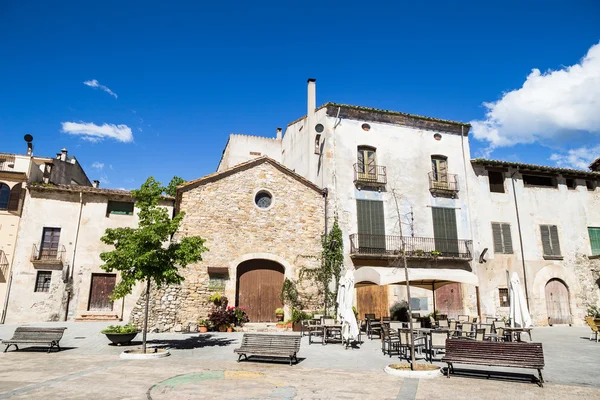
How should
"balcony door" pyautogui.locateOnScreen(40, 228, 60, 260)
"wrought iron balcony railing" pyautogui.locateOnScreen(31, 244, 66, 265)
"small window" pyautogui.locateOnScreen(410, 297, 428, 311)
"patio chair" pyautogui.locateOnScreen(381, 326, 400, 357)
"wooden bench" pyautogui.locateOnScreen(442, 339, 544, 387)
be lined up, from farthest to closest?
"balcony door" pyautogui.locateOnScreen(40, 228, 60, 260), "wrought iron balcony railing" pyautogui.locateOnScreen(31, 244, 66, 265), "small window" pyautogui.locateOnScreen(410, 297, 428, 311), "patio chair" pyautogui.locateOnScreen(381, 326, 400, 357), "wooden bench" pyautogui.locateOnScreen(442, 339, 544, 387)

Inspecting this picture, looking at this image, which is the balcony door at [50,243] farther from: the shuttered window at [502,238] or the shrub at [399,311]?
the shuttered window at [502,238]

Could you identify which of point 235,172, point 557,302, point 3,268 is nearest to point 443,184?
point 557,302

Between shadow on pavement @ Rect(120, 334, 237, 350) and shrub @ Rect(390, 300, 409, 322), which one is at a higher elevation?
shrub @ Rect(390, 300, 409, 322)

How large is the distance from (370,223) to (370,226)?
156mm

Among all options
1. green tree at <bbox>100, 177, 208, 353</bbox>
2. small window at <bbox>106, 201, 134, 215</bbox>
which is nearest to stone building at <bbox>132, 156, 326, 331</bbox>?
green tree at <bbox>100, 177, 208, 353</bbox>

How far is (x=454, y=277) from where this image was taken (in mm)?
13305

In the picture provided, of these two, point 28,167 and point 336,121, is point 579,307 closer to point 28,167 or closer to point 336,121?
point 336,121

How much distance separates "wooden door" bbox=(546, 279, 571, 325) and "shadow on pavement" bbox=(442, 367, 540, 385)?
14724mm

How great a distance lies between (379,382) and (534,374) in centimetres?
349

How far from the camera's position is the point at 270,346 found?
944cm

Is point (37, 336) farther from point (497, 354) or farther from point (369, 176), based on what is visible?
point (369, 176)

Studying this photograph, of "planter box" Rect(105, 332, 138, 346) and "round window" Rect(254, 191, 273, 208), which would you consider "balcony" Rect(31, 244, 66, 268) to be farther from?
"round window" Rect(254, 191, 273, 208)

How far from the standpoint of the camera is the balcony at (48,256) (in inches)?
783

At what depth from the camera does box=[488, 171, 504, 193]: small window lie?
2170 centimetres
